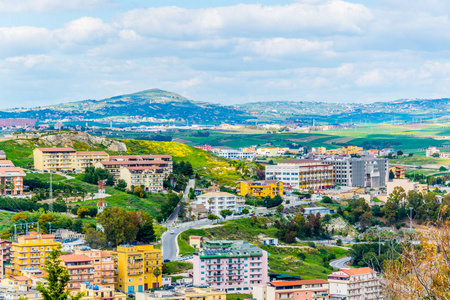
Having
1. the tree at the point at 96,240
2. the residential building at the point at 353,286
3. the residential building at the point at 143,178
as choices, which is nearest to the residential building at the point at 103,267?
the tree at the point at 96,240

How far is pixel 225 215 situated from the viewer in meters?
→ 78.8

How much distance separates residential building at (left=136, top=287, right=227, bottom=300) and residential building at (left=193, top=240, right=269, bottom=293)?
706 cm

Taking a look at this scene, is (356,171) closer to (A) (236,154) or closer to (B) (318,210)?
(B) (318,210)

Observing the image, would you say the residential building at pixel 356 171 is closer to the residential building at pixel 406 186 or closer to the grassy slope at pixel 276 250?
the residential building at pixel 406 186

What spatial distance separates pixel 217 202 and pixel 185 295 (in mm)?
35250

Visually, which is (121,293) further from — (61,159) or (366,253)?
(61,159)

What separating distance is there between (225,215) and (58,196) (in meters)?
15.6

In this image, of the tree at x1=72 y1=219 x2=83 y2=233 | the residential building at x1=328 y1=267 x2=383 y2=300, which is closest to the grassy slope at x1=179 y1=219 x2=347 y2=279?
the residential building at x1=328 y1=267 x2=383 y2=300

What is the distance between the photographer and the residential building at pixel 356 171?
4390 inches

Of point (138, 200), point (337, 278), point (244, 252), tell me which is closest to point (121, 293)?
point (244, 252)

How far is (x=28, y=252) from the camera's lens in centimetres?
5478

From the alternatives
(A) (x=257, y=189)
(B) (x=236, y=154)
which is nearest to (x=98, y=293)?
(A) (x=257, y=189)

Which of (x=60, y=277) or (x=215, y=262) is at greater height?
(x=60, y=277)

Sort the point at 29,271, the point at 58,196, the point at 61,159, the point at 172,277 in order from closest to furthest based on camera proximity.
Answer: the point at 29,271 → the point at 172,277 → the point at 58,196 → the point at 61,159
